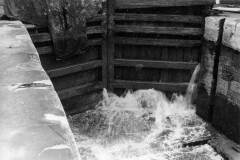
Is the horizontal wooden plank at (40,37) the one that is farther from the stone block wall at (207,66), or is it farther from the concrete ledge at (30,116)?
the stone block wall at (207,66)

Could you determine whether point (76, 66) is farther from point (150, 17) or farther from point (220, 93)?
point (220, 93)

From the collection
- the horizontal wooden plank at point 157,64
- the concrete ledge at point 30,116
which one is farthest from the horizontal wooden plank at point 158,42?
the concrete ledge at point 30,116

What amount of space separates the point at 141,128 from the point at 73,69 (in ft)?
5.48

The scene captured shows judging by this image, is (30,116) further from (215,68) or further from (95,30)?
(215,68)

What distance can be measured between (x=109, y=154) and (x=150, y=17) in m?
2.65

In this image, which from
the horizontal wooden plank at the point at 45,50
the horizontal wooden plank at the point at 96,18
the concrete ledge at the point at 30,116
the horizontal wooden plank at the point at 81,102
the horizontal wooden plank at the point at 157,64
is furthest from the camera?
the horizontal wooden plank at the point at 157,64

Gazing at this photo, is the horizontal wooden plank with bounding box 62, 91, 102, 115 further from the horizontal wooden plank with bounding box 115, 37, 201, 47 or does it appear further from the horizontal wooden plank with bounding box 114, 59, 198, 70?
the horizontal wooden plank with bounding box 115, 37, 201, 47

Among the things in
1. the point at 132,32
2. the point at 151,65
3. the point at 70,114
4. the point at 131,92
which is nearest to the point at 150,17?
the point at 132,32

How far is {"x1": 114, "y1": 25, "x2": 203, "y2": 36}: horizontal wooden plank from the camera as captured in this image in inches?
246

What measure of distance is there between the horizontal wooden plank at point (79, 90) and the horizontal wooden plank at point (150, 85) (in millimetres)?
358

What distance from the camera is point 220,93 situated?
597 cm

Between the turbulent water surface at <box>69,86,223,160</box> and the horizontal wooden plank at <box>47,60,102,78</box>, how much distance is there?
0.69 meters

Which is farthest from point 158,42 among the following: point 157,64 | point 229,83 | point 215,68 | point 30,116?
point 30,116

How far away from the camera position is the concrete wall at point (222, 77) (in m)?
5.51
